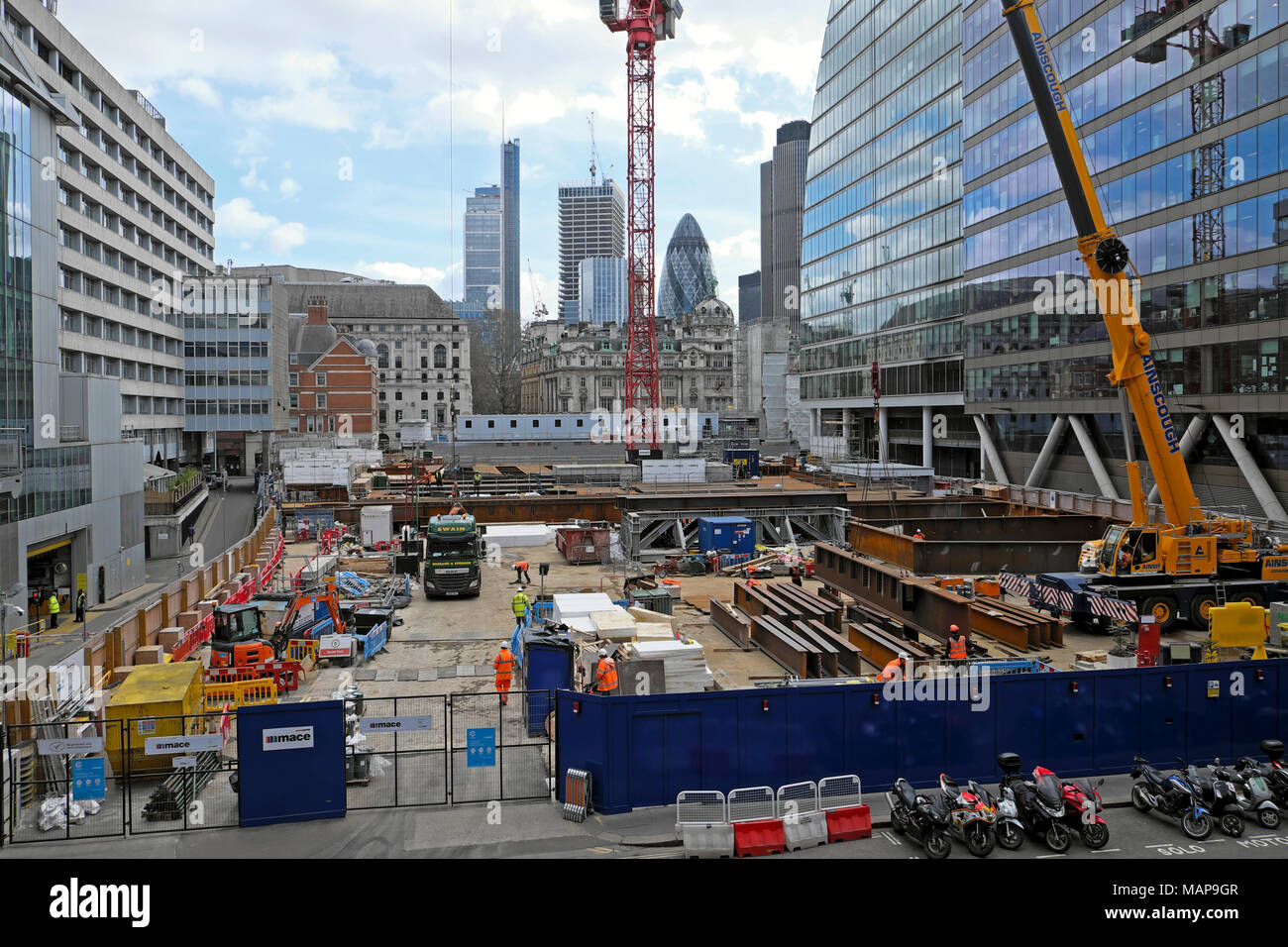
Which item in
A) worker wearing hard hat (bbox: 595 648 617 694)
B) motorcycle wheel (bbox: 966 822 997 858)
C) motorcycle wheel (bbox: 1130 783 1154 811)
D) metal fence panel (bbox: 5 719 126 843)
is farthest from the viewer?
worker wearing hard hat (bbox: 595 648 617 694)

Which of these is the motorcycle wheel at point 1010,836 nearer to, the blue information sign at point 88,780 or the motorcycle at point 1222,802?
the motorcycle at point 1222,802

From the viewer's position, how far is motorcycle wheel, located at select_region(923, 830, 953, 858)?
10.6m

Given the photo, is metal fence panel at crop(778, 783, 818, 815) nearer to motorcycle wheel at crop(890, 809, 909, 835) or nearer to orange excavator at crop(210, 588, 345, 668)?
motorcycle wheel at crop(890, 809, 909, 835)

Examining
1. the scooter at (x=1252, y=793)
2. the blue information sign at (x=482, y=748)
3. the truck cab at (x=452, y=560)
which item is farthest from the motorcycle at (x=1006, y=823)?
the truck cab at (x=452, y=560)

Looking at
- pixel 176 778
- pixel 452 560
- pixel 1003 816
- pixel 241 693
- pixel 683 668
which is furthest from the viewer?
pixel 452 560

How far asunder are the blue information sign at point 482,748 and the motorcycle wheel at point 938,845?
18.9ft

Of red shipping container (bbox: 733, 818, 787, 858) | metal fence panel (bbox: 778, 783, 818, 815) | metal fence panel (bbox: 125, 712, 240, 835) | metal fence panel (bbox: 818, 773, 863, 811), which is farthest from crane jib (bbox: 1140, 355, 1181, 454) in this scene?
metal fence panel (bbox: 125, 712, 240, 835)

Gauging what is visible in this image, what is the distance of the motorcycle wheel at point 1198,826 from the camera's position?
11.1 meters

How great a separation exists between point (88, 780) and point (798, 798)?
903 centimetres

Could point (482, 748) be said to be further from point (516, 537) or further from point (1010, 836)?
point (516, 537)

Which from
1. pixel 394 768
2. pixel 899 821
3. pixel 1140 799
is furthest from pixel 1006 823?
pixel 394 768

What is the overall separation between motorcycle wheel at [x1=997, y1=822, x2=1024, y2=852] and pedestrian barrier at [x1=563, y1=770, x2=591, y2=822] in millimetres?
5019

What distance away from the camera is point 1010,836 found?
35.7 ft
